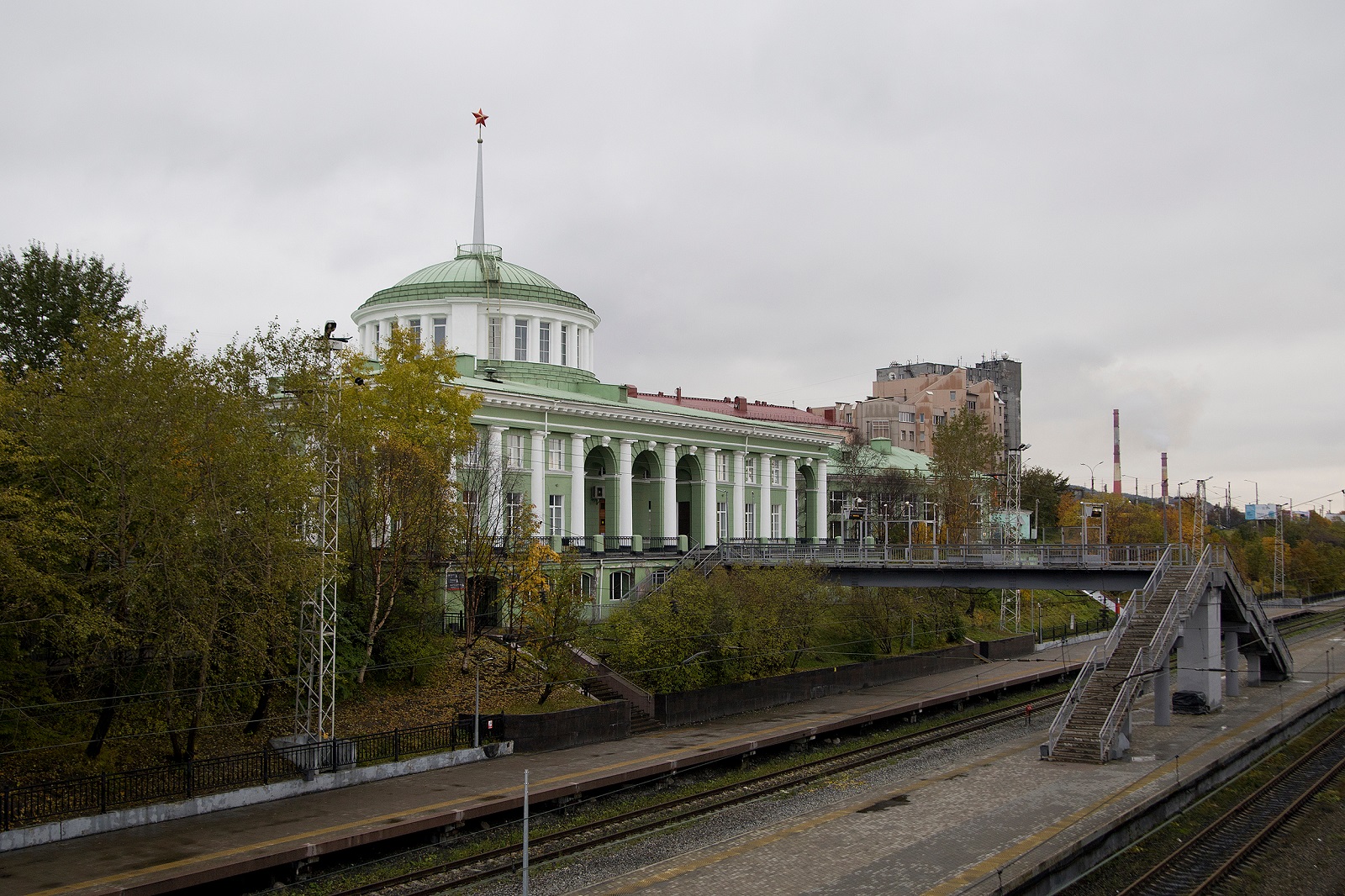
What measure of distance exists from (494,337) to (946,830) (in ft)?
146

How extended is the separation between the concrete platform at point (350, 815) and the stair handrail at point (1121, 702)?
9362 millimetres

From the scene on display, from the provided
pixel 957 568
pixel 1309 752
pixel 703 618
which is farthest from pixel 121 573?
pixel 1309 752

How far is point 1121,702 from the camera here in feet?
115

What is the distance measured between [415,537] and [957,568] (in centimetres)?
2178

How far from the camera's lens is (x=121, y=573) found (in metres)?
27.1

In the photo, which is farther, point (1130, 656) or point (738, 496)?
point (738, 496)

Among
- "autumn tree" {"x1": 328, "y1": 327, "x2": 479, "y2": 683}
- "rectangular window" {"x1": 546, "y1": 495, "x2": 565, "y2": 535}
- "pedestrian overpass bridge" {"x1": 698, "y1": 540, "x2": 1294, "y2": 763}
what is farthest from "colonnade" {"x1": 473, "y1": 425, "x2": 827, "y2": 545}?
"pedestrian overpass bridge" {"x1": 698, "y1": 540, "x2": 1294, "y2": 763}

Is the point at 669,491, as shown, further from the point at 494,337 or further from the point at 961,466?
the point at 961,466

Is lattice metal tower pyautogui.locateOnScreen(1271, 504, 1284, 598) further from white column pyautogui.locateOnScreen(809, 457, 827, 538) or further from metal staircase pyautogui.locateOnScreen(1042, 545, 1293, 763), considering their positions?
metal staircase pyautogui.locateOnScreen(1042, 545, 1293, 763)

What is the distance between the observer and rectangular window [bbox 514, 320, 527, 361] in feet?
213

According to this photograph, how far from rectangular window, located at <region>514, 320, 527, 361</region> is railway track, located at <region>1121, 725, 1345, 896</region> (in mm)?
42713

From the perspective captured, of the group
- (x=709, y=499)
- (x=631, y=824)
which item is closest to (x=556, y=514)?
(x=709, y=499)

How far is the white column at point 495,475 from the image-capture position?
149 feet

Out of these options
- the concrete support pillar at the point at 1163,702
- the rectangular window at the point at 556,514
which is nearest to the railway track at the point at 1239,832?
the concrete support pillar at the point at 1163,702
